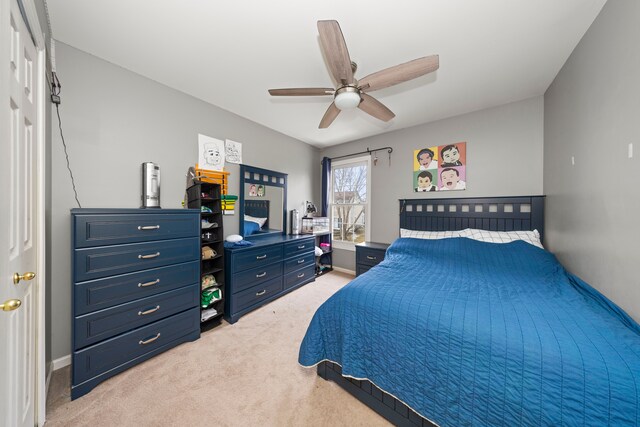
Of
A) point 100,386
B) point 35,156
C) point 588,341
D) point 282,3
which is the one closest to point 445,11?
point 282,3

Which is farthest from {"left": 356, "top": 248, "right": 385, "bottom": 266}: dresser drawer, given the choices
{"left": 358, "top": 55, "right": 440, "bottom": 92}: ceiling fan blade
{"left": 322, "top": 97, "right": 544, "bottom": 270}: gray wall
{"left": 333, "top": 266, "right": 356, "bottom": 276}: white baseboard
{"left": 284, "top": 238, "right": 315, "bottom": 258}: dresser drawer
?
{"left": 358, "top": 55, "right": 440, "bottom": 92}: ceiling fan blade

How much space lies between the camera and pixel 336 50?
1324 mm

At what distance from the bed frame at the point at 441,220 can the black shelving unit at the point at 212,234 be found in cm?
132

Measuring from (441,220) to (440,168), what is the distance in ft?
2.41

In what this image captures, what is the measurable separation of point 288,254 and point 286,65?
7.35ft

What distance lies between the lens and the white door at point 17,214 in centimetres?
74

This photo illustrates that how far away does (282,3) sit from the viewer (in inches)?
54.4

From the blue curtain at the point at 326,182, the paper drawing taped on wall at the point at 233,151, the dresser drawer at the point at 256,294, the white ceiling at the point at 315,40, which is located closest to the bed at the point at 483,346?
the dresser drawer at the point at 256,294

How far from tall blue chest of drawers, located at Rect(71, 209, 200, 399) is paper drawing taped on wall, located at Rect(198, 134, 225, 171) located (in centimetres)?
83

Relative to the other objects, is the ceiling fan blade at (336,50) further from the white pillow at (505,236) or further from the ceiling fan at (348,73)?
the white pillow at (505,236)

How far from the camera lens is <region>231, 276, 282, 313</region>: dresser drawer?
7.97ft

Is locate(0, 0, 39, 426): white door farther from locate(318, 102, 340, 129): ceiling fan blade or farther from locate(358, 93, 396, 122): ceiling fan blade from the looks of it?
locate(358, 93, 396, 122): ceiling fan blade

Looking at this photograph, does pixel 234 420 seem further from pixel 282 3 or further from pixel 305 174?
pixel 305 174

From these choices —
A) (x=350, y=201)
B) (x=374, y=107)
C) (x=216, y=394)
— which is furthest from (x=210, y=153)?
(x=350, y=201)
